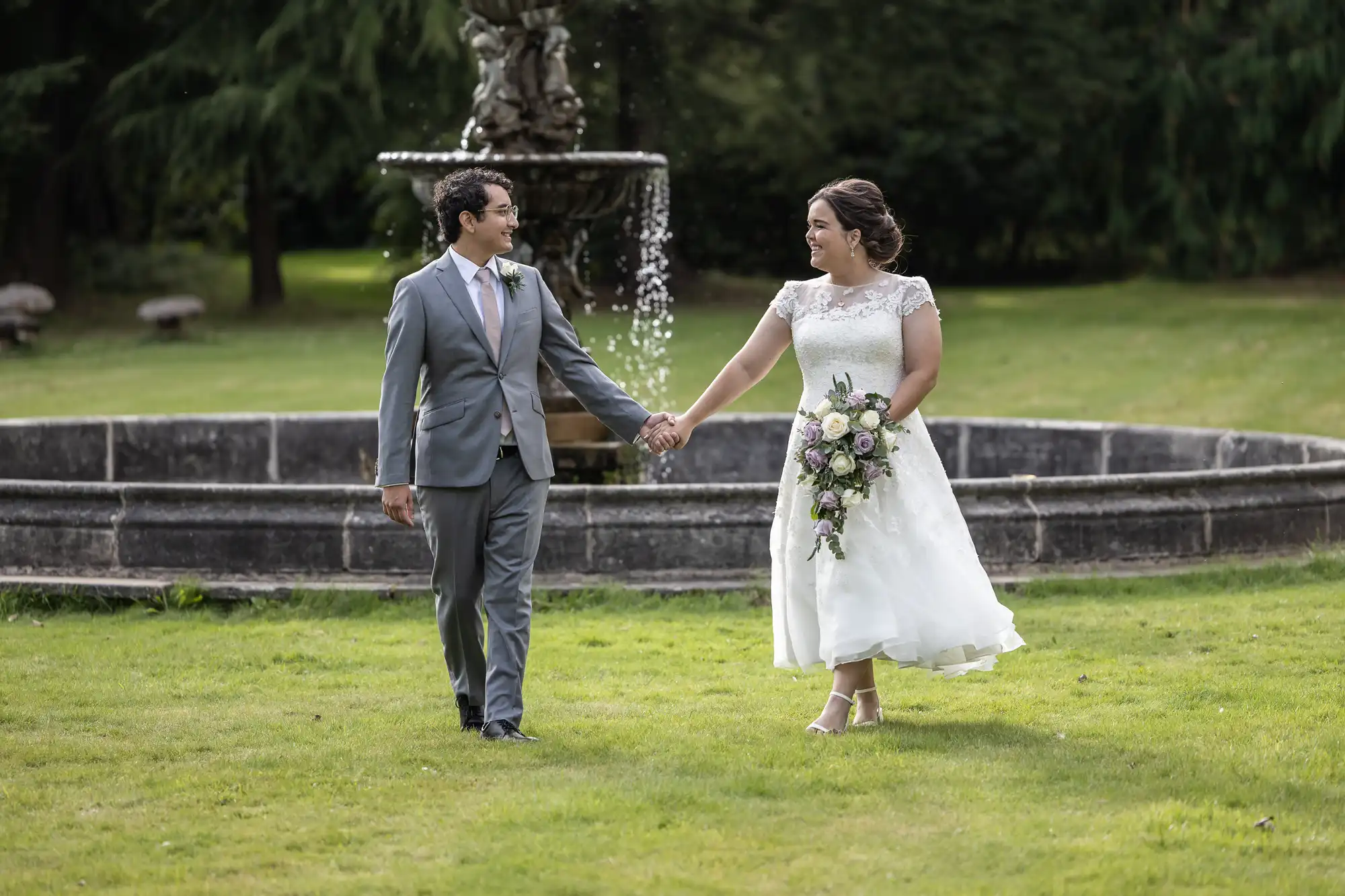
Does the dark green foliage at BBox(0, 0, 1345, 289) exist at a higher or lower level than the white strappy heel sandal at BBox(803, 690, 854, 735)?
higher

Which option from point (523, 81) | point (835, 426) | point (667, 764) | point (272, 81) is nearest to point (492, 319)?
point (835, 426)

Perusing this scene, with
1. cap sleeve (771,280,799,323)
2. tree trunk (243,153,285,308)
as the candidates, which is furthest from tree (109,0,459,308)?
cap sleeve (771,280,799,323)

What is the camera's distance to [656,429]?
654 centimetres

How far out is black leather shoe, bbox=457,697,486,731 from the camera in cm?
623

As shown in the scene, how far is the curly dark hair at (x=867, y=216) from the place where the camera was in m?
6.12

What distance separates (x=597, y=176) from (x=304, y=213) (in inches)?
1544

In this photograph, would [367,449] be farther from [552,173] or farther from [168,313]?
[168,313]

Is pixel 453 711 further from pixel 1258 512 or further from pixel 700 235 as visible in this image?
pixel 700 235

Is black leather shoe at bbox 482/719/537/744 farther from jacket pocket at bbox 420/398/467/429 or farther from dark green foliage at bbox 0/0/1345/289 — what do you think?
dark green foliage at bbox 0/0/1345/289

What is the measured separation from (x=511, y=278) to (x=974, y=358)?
16.1 meters

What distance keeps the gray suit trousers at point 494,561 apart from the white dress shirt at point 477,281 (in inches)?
20.1

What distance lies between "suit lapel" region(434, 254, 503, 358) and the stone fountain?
428cm

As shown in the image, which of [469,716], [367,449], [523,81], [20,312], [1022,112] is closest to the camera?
[469,716]

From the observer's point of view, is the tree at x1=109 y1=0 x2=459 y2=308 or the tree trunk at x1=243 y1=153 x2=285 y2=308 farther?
the tree trunk at x1=243 y1=153 x2=285 y2=308
